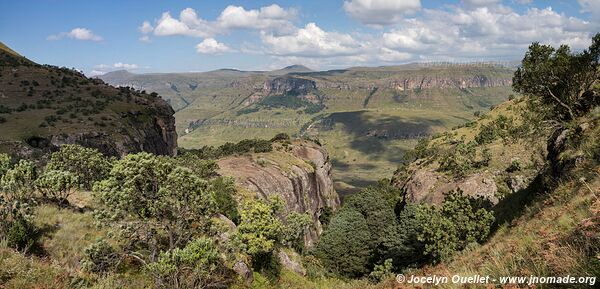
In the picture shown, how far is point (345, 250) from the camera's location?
2621 inches

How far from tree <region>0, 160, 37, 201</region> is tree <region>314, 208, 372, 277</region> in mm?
49462

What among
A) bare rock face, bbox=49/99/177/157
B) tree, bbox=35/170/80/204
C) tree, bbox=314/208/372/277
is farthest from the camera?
bare rock face, bbox=49/99/177/157

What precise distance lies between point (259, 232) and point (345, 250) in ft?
106

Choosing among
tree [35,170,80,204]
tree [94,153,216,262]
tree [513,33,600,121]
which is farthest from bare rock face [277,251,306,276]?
tree [513,33,600,121]

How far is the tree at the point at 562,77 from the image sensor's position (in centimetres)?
3159

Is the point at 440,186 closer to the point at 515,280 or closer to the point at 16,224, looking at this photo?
the point at 16,224

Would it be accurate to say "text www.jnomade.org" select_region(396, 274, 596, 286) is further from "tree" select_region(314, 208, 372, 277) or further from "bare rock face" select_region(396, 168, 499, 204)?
"bare rock face" select_region(396, 168, 499, 204)

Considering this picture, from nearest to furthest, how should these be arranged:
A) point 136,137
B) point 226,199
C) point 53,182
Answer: point 53,182
point 226,199
point 136,137

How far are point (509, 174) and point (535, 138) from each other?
131ft

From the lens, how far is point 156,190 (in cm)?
1919

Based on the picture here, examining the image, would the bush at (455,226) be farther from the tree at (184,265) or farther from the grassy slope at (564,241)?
the tree at (184,265)

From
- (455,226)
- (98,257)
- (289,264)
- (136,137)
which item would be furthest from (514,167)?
(136,137)

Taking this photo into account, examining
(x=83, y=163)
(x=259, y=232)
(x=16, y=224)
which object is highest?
(x=16, y=224)

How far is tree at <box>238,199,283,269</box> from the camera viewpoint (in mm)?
37312
